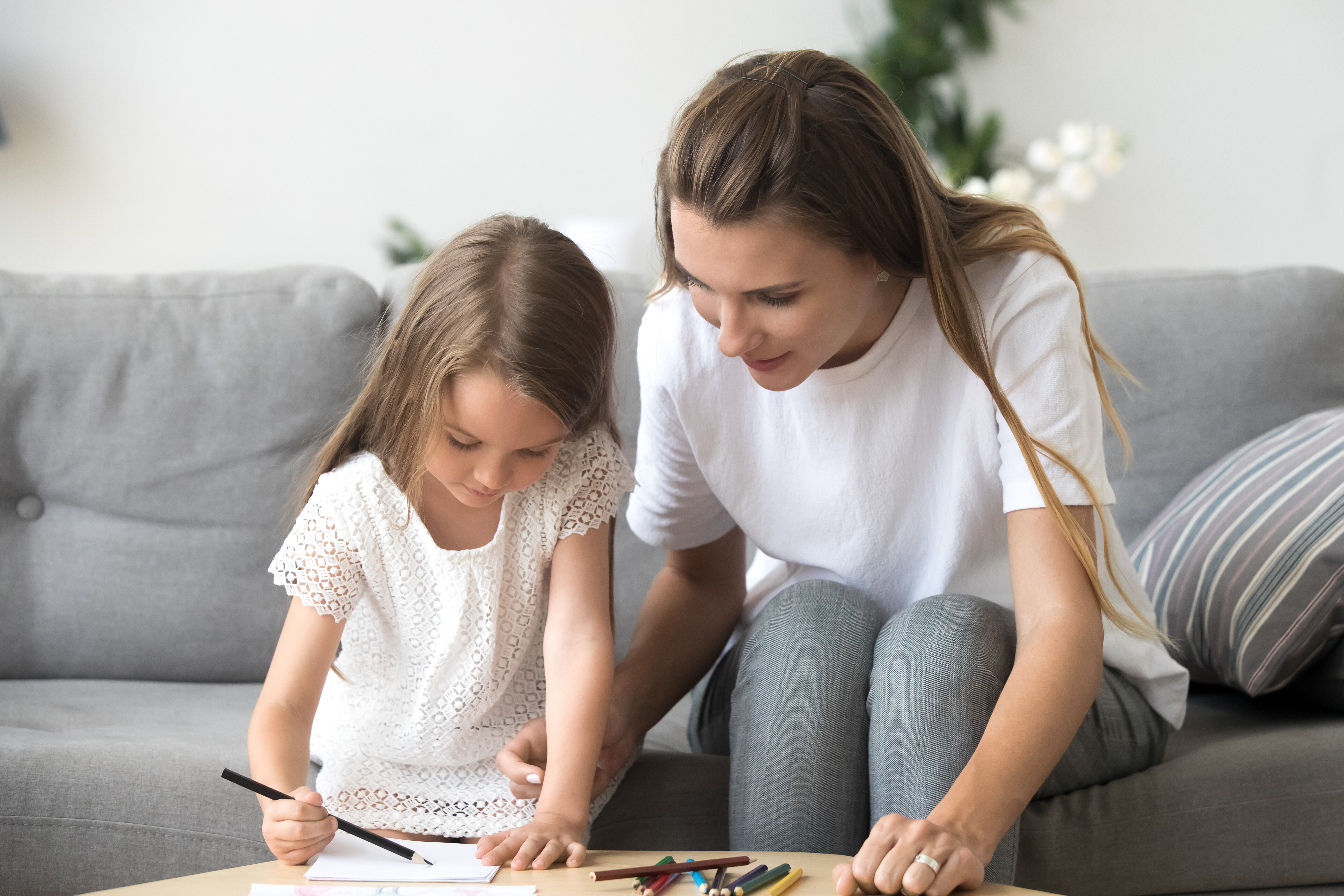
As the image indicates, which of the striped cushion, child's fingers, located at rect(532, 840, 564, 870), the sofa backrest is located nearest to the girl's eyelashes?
child's fingers, located at rect(532, 840, 564, 870)

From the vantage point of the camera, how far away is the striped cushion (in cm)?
112

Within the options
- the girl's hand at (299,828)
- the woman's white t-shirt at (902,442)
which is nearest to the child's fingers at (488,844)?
the girl's hand at (299,828)

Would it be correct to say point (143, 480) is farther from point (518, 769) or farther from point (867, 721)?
point (867, 721)

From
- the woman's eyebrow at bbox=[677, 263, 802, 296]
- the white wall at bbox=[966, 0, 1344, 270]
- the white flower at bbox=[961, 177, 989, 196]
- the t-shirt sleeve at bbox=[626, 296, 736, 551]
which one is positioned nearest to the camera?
the woman's eyebrow at bbox=[677, 263, 802, 296]

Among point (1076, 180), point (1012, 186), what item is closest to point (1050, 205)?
point (1076, 180)

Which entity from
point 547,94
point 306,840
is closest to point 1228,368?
point 306,840

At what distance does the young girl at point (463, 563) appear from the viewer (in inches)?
36.8

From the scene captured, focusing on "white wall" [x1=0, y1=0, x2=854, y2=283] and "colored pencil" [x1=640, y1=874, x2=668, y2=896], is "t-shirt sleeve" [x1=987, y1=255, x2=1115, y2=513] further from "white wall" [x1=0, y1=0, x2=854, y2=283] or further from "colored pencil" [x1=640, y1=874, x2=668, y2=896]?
"white wall" [x1=0, y1=0, x2=854, y2=283]

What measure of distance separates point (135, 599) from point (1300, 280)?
1594mm

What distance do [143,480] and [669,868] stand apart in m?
1.01

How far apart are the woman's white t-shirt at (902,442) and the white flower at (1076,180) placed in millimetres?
1783

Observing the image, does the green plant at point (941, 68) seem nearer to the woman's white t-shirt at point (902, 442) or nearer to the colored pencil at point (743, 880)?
the woman's white t-shirt at point (902, 442)

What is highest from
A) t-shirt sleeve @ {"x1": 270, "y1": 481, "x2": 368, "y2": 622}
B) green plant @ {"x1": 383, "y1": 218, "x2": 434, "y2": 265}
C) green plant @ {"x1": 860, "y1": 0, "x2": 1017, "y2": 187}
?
green plant @ {"x1": 860, "y1": 0, "x2": 1017, "y2": 187}

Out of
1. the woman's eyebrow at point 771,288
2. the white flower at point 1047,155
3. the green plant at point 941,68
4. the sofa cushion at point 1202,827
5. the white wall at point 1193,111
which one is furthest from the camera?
the white wall at point 1193,111
